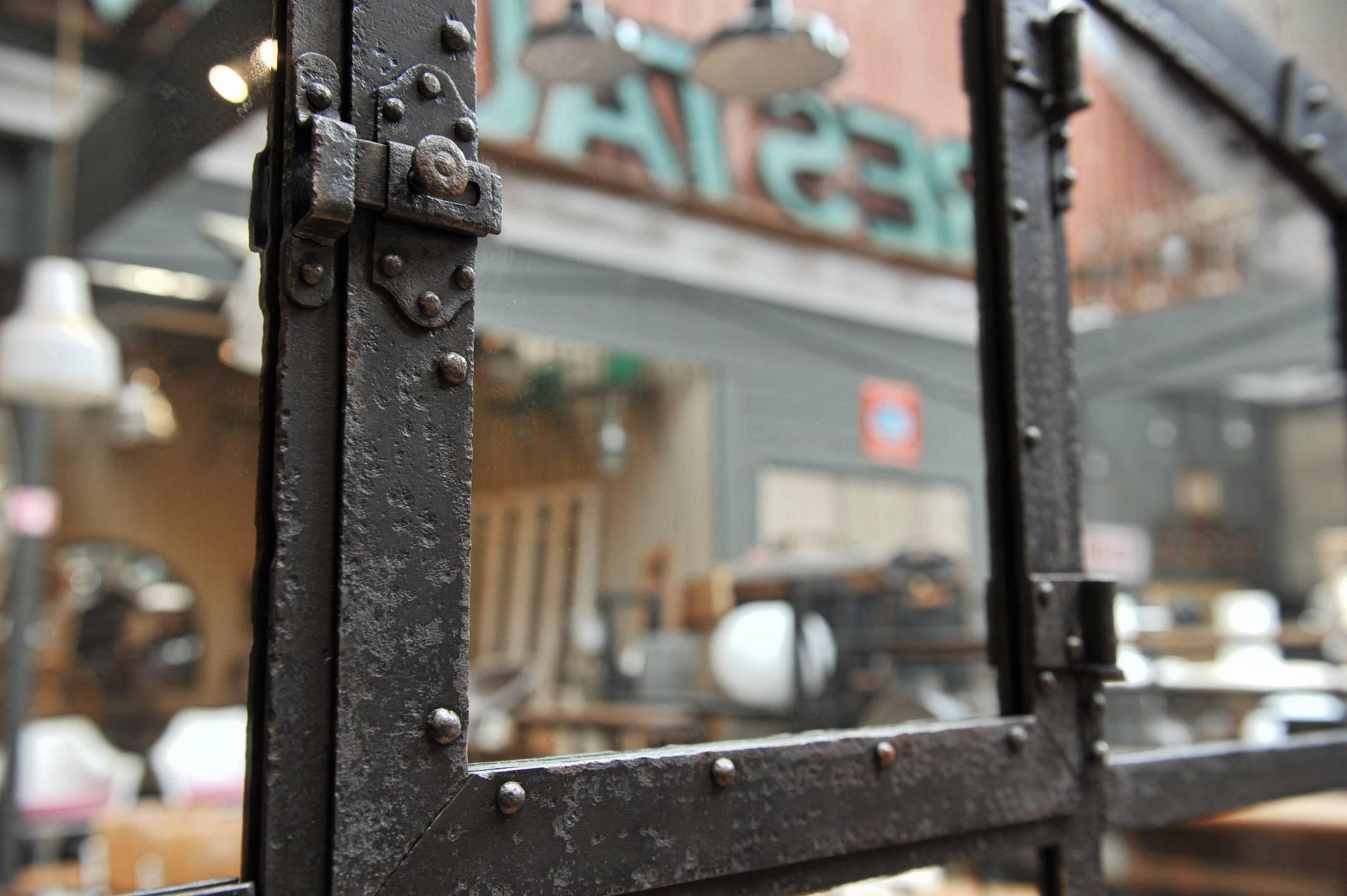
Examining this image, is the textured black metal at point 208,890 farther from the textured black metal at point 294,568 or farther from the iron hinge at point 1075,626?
the iron hinge at point 1075,626

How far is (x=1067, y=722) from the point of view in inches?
47.1

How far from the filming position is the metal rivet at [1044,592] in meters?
1.17

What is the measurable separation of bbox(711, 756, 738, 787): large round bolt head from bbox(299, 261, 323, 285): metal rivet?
493 millimetres

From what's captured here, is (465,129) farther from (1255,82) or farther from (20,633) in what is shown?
(20,633)

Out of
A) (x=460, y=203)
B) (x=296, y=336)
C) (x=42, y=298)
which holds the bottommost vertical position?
(x=296, y=336)

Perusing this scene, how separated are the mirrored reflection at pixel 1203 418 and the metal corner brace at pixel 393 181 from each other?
38.6 inches

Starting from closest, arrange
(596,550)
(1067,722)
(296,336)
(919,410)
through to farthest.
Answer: (296,336) < (1067,722) < (596,550) < (919,410)

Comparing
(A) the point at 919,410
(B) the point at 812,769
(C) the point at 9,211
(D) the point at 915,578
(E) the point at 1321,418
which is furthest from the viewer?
(E) the point at 1321,418

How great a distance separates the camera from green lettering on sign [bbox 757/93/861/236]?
7859 mm

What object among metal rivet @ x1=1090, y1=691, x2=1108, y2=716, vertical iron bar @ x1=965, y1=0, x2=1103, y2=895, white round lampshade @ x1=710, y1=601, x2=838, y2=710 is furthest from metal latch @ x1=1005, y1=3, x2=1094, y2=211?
white round lampshade @ x1=710, y1=601, x2=838, y2=710

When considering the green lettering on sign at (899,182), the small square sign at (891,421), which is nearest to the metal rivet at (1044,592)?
the green lettering on sign at (899,182)

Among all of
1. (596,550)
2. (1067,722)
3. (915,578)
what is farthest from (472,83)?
(596,550)

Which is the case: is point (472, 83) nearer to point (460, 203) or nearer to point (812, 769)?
point (460, 203)

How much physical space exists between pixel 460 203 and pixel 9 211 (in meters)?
5.54
